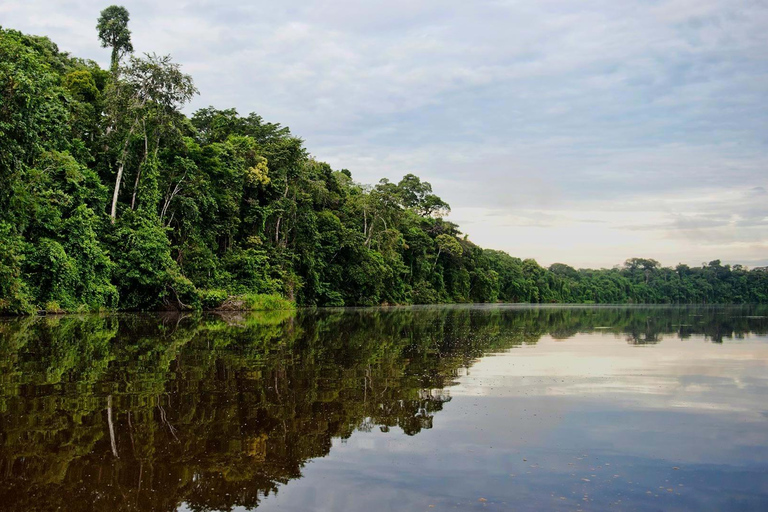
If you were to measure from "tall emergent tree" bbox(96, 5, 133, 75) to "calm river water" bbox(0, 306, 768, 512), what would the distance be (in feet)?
191

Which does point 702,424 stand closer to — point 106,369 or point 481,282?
point 106,369

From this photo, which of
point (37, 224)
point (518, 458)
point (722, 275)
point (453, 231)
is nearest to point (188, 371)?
point (518, 458)

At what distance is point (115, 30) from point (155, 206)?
120 feet

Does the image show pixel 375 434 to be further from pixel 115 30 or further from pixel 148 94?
pixel 115 30

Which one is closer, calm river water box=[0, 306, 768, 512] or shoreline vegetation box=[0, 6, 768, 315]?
calm river water box=[0, 306, 768, 512]

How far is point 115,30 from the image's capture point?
193 feet

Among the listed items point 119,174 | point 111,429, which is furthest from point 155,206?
point 111,429

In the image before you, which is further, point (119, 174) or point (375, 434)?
point (119, 174)

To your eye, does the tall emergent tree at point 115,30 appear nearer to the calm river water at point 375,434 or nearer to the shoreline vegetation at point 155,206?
the shoreline vegetation at point 155,206

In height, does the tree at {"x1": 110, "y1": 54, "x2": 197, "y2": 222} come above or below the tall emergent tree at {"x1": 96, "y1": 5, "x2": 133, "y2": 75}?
below

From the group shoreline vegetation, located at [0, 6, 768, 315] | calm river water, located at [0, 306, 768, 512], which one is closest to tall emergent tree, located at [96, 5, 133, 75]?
shoreline vegetation, located at [0, 6, 768, 315]

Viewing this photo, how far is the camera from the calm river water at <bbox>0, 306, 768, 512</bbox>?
4062 millimetres

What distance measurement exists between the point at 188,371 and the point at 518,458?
644 cm

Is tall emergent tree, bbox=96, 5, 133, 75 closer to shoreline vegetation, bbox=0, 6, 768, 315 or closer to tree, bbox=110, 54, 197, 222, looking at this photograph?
shoreline vegetation, bbox=0, 6, 768, 315
